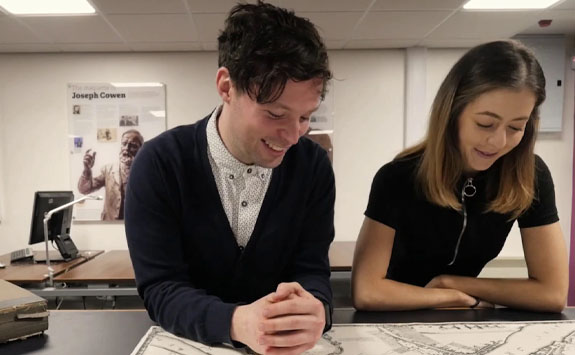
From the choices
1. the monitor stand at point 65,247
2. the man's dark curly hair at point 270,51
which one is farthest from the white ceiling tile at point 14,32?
the man's dark curly hair at point 270,51

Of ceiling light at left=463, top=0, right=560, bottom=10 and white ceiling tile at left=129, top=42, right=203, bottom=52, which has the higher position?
ceiling light at left=463, top=0, right=560, bottom=10

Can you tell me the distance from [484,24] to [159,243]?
11.2 feet

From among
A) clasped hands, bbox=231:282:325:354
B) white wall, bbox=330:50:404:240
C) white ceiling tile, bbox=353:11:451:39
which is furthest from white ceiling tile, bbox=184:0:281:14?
clasped hands, bbox=231:282:325:354

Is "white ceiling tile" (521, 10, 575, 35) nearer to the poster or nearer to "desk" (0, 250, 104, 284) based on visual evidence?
the poster

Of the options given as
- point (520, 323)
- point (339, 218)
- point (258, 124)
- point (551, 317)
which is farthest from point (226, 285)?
point (339, 218)

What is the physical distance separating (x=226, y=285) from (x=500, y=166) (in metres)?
0.85

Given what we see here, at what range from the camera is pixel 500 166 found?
1198 millimetres

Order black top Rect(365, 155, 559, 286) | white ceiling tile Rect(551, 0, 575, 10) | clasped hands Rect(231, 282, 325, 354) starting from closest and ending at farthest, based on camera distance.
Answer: clasped hands Rect(231, 282, 325, 354) → black top Rect(365, 155, 559, 286) → white ceiling tile Rect(551, 0, 575, 10)

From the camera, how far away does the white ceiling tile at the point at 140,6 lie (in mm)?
2785

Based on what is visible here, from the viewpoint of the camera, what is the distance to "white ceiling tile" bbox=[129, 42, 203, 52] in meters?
3.70

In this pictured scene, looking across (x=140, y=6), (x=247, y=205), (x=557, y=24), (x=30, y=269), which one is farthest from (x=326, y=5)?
(x=30, y=269)

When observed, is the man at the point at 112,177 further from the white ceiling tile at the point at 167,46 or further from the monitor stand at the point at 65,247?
the monitor stand at the point at 65,247

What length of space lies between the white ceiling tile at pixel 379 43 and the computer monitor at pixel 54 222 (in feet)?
9.03

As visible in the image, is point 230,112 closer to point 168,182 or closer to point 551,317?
point 168,182
